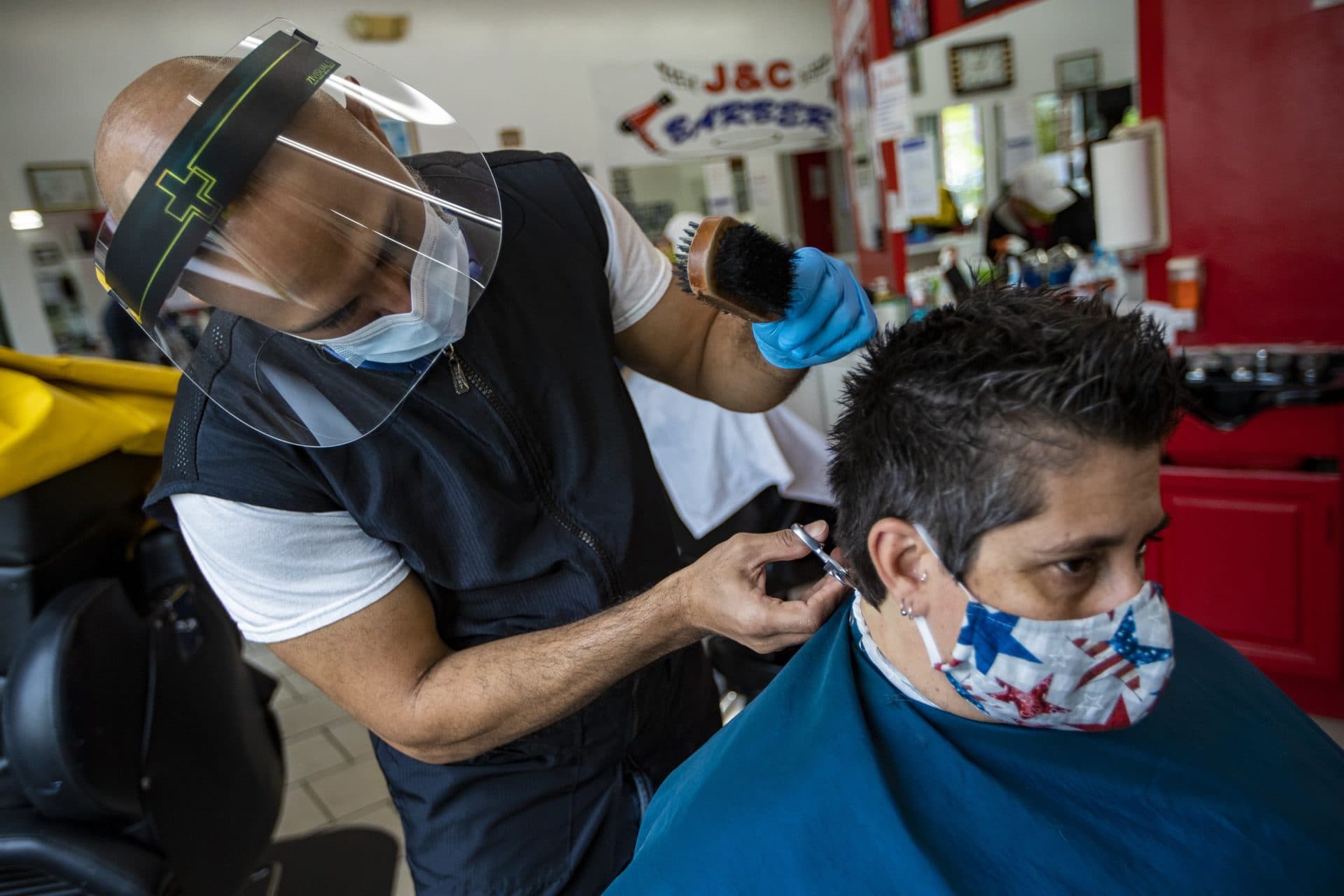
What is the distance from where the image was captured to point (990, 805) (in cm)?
96

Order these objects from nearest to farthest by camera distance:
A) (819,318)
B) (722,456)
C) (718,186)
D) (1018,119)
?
(819,318) < (722,456) < (1018,119) < (718,186)

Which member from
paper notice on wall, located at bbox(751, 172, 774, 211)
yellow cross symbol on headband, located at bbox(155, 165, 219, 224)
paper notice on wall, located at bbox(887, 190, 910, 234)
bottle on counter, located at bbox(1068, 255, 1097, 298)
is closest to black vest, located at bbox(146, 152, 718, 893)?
yellow cross symbol on headband, located at bbox(155, 165, 219, 224)

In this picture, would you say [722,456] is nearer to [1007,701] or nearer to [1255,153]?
[1255,153]

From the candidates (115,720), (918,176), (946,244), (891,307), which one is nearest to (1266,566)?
(891,307)

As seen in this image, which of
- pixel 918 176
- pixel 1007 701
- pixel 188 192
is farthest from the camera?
pixel 918 176

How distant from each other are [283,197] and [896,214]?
147 inches

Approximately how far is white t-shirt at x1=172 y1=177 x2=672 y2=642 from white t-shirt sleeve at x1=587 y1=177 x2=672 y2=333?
471mm

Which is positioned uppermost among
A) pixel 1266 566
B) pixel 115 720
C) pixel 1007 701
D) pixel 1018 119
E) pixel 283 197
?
pixel 1018 119

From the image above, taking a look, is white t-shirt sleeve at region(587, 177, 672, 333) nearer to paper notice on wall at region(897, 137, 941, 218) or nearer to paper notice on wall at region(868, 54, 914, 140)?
paper notice on wall at region(868, 54, 914, 140)

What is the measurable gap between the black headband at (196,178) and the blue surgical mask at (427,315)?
0.56 feet

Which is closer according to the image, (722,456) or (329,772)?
(722,456)

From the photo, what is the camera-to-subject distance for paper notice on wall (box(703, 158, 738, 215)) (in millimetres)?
5988

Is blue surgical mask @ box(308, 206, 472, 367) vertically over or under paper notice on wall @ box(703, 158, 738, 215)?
under

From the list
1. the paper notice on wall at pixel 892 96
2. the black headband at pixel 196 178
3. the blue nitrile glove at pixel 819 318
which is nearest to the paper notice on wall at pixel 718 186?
the paper notice on wall at pixel 892 96
